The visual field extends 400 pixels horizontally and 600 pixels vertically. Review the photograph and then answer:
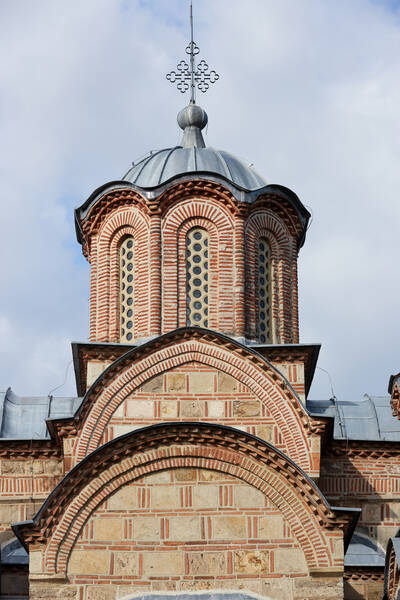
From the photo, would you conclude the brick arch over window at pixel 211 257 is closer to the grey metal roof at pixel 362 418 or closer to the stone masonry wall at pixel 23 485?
the grey metal roof at pixel 362 418

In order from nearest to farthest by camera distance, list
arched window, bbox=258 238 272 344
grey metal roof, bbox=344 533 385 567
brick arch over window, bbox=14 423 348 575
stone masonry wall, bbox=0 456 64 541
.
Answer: brick arch over window, bbox=14 423 348 575 → grey metal roof, bbox=344 533 385 567 → stone masonry wall, bbox=0 456 64 541 → arched window, bbox=258 238 272 344

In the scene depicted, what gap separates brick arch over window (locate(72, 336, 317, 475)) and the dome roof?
10.2ft

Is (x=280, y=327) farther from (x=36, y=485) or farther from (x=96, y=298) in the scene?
(x=36, y=485)

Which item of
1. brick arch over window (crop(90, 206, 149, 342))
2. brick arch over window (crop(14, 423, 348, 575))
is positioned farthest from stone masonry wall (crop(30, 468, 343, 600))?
brick arch over window (crop(90, 206, 149, 342))

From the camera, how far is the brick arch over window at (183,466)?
1584 cm

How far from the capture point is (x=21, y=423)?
19844mm

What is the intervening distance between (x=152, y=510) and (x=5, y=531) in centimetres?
356

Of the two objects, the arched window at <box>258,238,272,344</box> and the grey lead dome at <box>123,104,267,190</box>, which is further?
the grey lead dome at <box>123,104,267,190</box>

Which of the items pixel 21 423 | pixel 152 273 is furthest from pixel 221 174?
pixel 21 423

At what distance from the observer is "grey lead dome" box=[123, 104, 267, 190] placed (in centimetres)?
2022

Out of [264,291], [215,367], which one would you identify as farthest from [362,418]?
[215,367]

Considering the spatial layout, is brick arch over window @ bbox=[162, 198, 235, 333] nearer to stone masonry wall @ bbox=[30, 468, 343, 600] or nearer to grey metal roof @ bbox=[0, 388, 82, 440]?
grey metal roof @ bbox=[0, 388, 82, 440]

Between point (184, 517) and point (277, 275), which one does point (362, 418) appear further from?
point (184, 517)

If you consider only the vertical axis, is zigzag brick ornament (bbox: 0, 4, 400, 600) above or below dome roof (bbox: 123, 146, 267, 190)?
below
